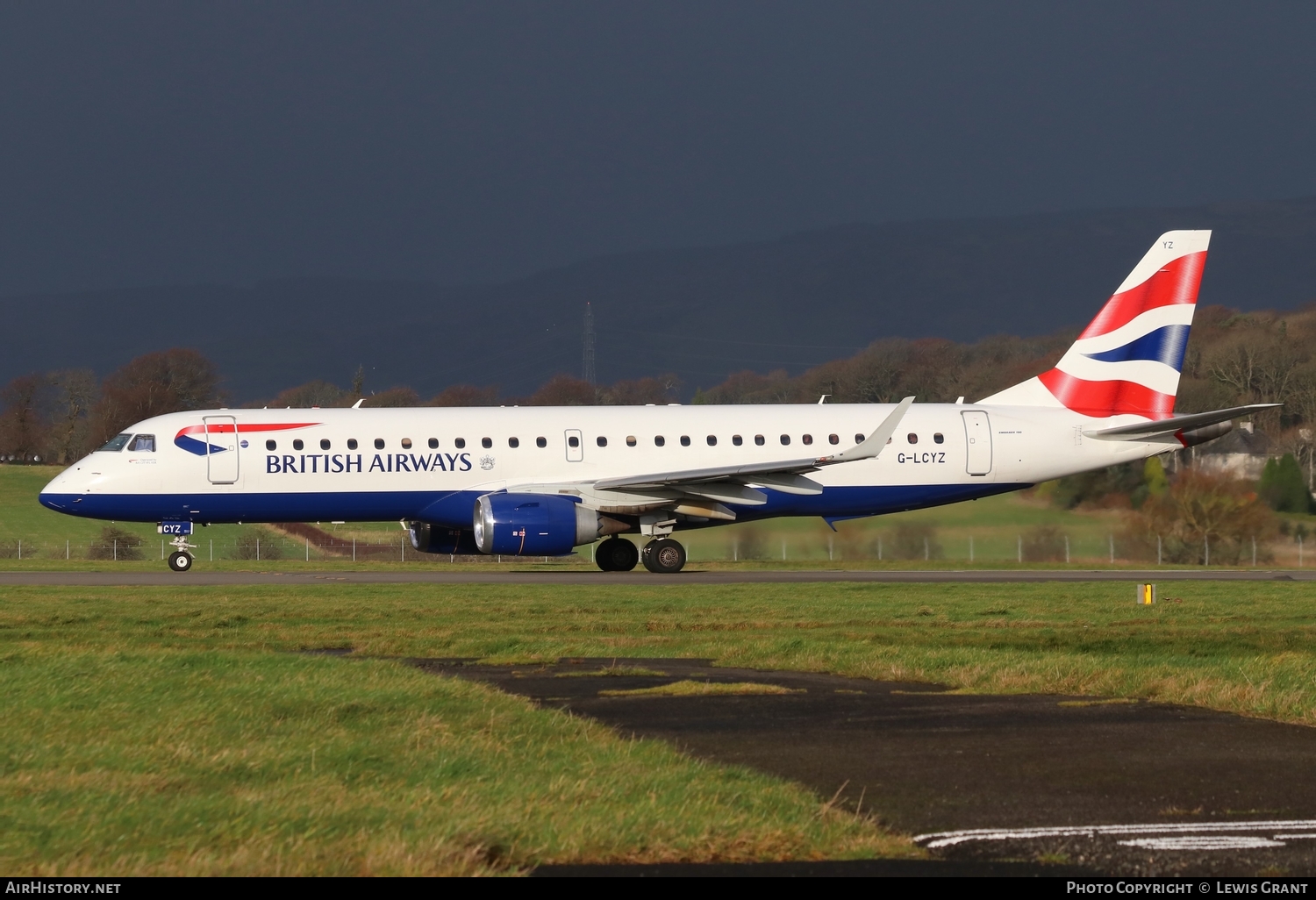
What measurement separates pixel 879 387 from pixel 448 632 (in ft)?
221

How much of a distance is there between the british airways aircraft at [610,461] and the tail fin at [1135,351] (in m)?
0.05

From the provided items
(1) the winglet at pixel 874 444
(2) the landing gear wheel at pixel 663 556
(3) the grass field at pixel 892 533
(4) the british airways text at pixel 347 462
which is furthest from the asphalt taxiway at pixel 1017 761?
(3) the grass field at pixel 892 533

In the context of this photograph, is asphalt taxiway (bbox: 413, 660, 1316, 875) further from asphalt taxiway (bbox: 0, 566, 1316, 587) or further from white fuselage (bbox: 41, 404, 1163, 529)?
white fuselage (bbox: 41, 404, 1163, 529)

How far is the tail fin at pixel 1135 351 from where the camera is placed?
111 ft

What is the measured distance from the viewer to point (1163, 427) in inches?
1257

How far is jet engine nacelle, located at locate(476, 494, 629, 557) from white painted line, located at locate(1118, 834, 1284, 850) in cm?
2152

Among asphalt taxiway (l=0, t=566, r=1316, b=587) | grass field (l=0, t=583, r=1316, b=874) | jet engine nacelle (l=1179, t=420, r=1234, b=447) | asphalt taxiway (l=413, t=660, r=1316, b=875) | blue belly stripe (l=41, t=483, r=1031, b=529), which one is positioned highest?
jet engine nacelle (l=1179, t=420, r=1234, b=447)

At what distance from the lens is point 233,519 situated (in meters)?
30.7

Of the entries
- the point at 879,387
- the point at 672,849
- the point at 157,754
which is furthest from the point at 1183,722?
the point at 879,387

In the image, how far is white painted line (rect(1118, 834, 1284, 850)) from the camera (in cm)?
691

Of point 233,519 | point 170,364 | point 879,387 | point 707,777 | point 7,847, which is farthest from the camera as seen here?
point 170,364

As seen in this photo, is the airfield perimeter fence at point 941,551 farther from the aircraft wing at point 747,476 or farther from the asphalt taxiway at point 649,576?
the aircraft wing at point 747,476

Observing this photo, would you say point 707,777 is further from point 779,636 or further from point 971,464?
point 971,464

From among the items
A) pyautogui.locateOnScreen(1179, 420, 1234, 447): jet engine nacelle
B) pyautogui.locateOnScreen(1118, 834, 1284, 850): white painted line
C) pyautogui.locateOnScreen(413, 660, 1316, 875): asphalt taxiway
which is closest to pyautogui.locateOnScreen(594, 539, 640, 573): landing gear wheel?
pyautogui.locateOnScreen(1179, 420, 1234, 447): jet engine nacelle
